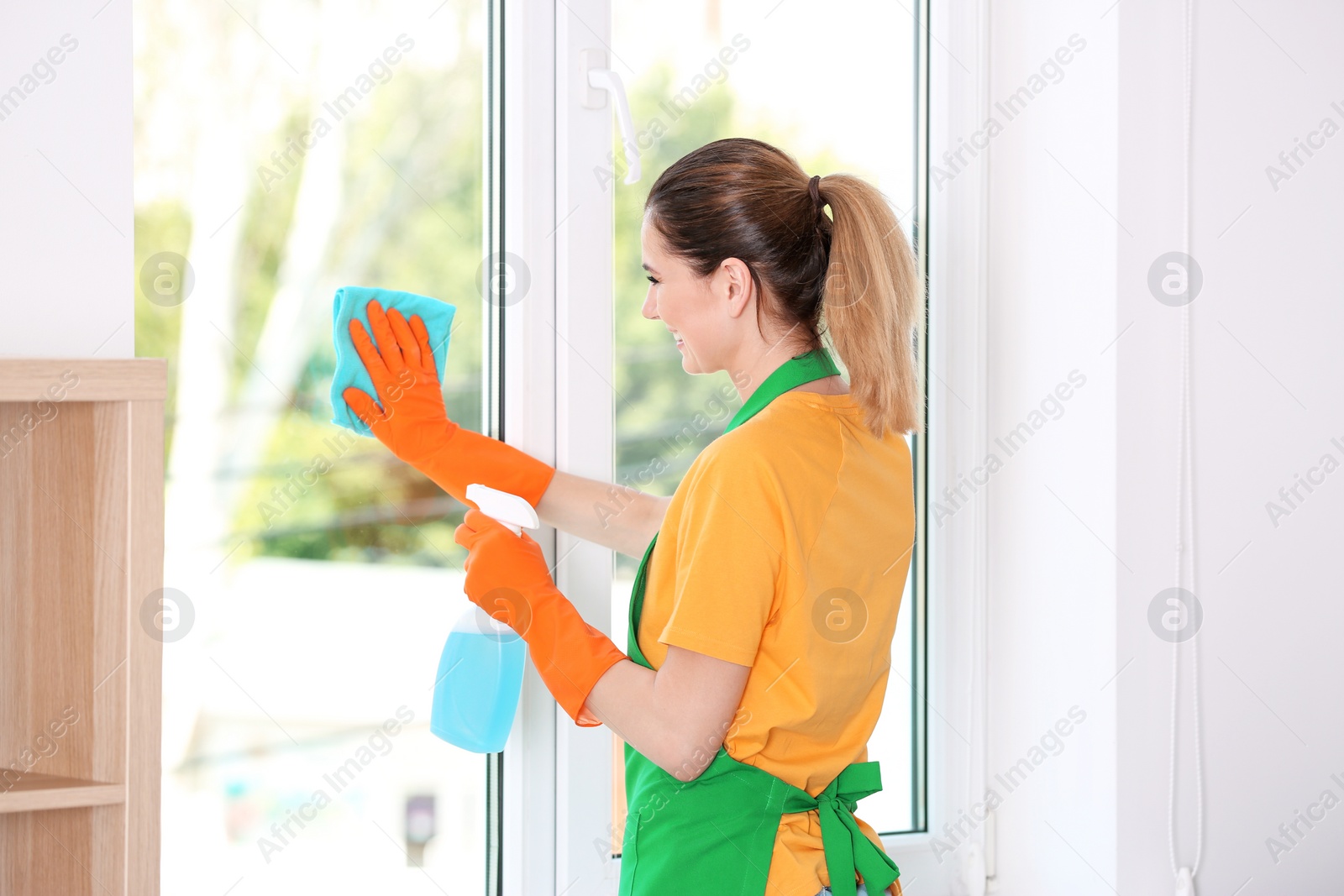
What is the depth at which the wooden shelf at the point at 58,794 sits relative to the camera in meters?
0.87

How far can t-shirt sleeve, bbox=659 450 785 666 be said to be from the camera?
38.3 inches

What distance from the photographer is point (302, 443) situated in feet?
4.10

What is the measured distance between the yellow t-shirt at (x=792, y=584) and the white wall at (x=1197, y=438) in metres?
0.40

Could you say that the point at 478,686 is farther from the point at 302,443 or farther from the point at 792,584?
the point at 792,584

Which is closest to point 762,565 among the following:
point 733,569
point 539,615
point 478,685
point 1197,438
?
point 733,569

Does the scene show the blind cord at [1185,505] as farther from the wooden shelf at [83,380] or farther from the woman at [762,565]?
the wooden shelf at [83,380]

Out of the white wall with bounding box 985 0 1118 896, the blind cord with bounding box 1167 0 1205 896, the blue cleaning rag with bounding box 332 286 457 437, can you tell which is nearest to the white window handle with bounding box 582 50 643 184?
the blue cleaning rag with bounding box 332 286 457 437

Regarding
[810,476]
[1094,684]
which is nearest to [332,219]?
[810,476]

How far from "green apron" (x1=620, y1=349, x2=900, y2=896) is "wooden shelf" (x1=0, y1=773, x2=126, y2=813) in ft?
1.54

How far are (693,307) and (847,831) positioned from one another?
545 millimetres

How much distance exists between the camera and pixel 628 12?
1.38m

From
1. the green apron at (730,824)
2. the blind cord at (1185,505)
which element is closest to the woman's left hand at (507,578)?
the green apron at (730,824)

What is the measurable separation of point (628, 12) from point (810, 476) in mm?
707

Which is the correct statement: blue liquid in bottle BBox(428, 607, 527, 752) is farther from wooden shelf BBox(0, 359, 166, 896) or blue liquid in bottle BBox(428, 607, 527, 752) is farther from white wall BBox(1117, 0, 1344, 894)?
white wall BBox(1117, 0, 1344, 894)
